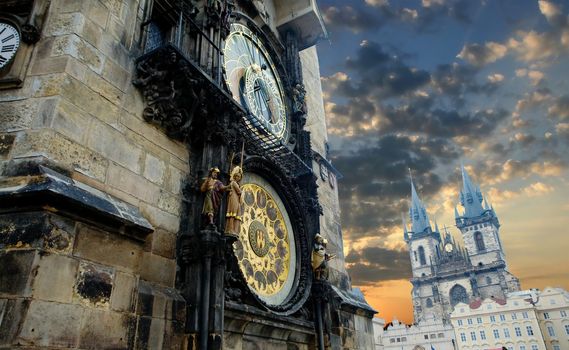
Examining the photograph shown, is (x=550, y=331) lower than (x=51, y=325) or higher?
higher

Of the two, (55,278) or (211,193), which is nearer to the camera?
(55,278)

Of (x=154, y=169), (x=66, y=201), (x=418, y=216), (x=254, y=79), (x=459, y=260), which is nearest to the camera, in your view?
(x=66, y=201)

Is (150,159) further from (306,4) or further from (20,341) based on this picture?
(306,4)

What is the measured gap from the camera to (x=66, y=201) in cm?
362

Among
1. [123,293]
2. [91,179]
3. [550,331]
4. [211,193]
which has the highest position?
[550,331]

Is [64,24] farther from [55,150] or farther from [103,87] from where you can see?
[55,150]

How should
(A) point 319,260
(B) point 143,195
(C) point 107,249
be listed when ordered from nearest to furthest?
(C) point 107,249
(B) point 143,195
(A) point 319,260

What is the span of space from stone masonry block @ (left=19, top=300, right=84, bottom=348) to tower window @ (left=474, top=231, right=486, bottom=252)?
103439 millimetres

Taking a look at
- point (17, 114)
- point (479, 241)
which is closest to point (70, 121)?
point (17, 114)

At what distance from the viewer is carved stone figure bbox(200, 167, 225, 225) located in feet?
17.9

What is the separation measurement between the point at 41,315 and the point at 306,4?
10.7m

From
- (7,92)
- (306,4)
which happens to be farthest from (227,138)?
(306,4)

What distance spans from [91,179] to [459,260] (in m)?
99.5

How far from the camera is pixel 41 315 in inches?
128
